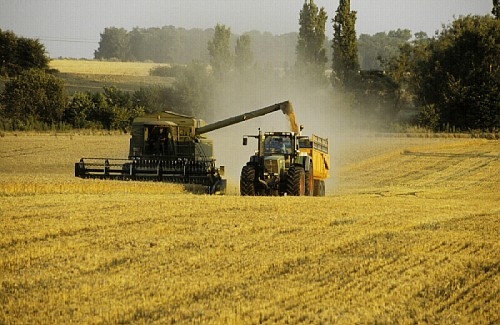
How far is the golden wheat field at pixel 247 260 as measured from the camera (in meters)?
7.93

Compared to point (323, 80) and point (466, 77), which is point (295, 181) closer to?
point (466, 77)

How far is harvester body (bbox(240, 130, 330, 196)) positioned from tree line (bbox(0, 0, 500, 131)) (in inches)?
1387

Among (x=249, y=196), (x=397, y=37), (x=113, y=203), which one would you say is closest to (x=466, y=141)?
(x=249, y=196)

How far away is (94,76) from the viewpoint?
87.8 meters

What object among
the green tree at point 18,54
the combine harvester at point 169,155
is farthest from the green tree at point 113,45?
the combine harvester at point 169,155

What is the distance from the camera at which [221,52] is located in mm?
72062

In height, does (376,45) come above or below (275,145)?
above

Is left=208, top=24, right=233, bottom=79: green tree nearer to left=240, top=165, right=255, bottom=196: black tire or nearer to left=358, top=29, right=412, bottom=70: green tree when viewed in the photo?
left=240, top=165, right=255, bottom=196: black tire

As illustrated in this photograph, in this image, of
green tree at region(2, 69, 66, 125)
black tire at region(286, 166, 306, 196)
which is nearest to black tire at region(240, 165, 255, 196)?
black tire at region(286, 166, 306, 196)

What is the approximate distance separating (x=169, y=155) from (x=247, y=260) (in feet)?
56.8

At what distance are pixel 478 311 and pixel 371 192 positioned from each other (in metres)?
16.1

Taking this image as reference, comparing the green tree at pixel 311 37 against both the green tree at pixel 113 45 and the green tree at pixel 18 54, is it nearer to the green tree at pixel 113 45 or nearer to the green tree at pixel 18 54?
the green tree at pixel 18 54

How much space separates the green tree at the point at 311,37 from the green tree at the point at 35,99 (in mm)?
22192

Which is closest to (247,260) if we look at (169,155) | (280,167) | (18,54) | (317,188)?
(280,167)
